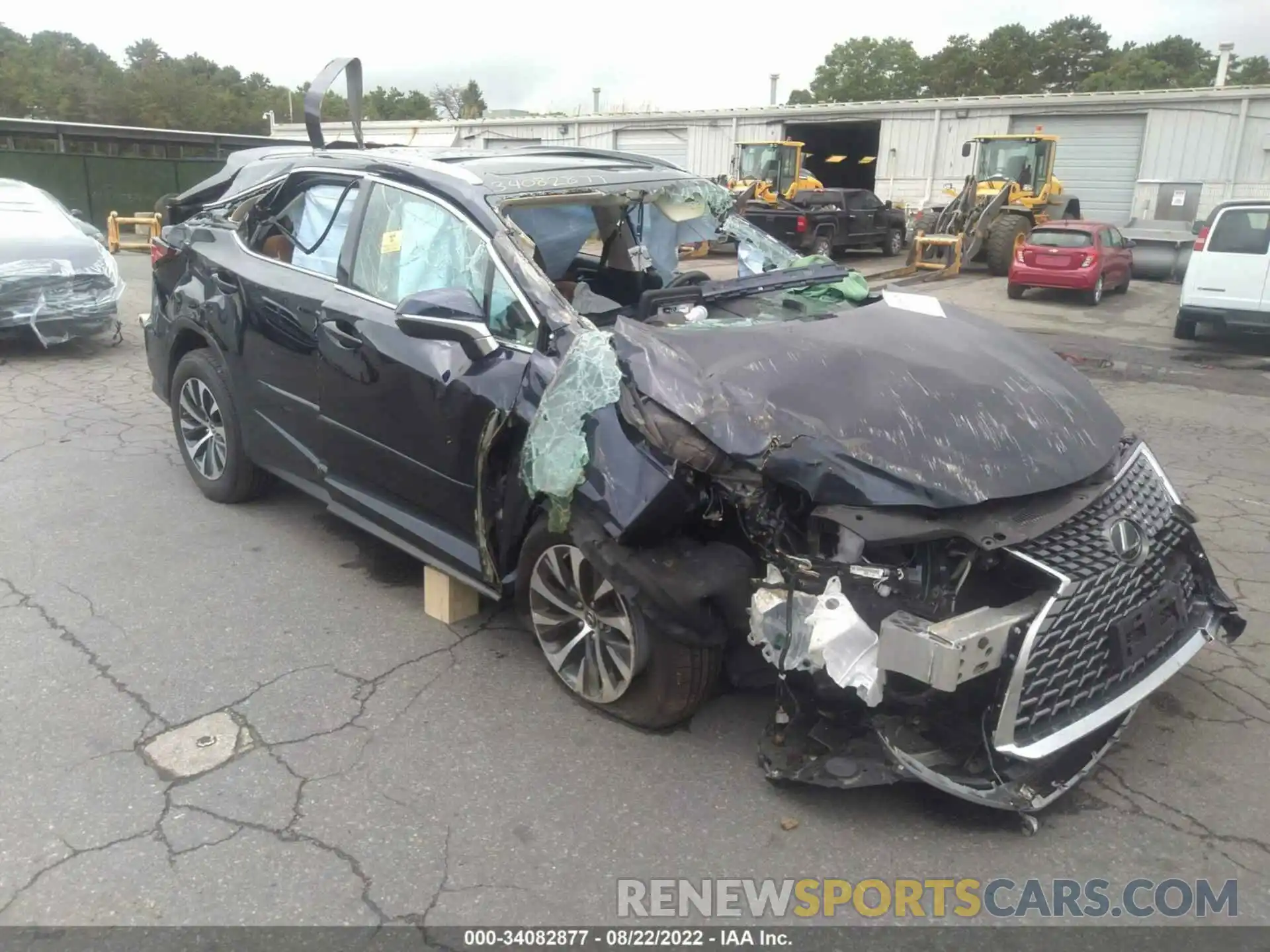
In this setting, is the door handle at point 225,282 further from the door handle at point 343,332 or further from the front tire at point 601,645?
the front tire at point 601,645

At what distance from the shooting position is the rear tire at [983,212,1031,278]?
1955 centimetres

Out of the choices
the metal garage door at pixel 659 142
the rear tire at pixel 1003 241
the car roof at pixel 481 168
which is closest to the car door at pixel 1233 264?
the rear tire at pixel 1003 241

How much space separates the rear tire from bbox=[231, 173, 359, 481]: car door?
1775 cm

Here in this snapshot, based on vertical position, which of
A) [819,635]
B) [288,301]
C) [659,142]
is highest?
[659,142]

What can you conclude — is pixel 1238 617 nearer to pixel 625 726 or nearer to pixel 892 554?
pixel 892 554

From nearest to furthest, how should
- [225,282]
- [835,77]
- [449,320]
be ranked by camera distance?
[449,320] < [225,282] < [835,77]

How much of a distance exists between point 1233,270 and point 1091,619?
11.0 metres

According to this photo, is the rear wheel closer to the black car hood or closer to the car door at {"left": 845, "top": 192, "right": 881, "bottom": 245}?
the car door at {"left": 845, "top": 192, "right": 881, "bottom": 245}

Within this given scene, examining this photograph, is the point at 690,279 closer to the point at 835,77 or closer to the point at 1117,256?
the point at 1117,256

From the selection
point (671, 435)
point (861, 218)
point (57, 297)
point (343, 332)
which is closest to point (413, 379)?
point (343, 332)

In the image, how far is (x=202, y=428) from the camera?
525cm

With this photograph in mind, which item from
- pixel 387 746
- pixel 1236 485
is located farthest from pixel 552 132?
pixel 387 746

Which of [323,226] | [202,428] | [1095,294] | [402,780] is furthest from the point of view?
[1095,294]

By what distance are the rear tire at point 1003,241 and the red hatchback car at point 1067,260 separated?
2.76 metres
